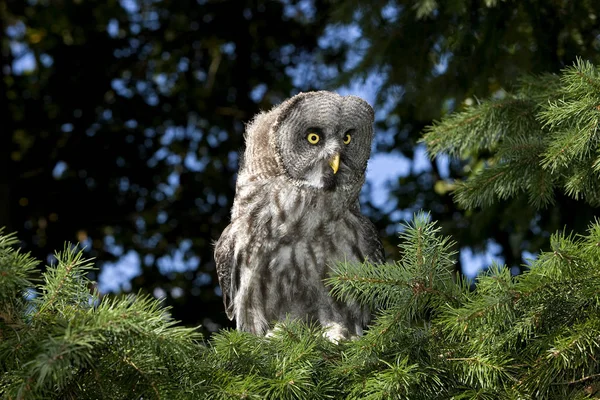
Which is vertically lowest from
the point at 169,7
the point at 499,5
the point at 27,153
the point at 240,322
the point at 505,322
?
the point at 505,322

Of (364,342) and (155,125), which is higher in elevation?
(155,125)

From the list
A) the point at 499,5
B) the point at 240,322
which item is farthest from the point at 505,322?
the point at 499,5

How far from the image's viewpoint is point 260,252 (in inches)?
138

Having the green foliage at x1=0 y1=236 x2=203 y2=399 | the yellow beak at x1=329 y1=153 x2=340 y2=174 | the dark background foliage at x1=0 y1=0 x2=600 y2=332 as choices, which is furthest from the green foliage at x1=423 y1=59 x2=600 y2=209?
the dark background foliage at x1=0 y1=0 x2=600 y2=332

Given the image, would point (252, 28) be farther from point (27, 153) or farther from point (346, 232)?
point (346, 232)

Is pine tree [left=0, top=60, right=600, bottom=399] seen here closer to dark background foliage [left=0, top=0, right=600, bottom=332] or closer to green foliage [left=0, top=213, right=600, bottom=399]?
green foliage [left=0, top=213, right=600, bottom=399]

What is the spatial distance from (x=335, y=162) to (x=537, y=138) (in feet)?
3.08

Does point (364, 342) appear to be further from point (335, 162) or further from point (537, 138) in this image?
point (335, 162)

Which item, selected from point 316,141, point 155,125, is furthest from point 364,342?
point 155,125

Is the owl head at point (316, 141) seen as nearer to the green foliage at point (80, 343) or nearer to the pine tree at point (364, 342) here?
the pine tree at point (364, 342)

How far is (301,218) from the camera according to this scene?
3.46m

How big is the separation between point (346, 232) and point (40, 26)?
4503 millimetres

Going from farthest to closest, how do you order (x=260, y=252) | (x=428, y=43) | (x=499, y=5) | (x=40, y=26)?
(x=40, y=26), (x=428, y=43), (x=499, y=5), (x=260, y=252)

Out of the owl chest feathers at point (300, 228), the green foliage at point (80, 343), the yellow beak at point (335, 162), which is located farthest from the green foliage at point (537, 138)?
the green foliage at point (80, 343)
